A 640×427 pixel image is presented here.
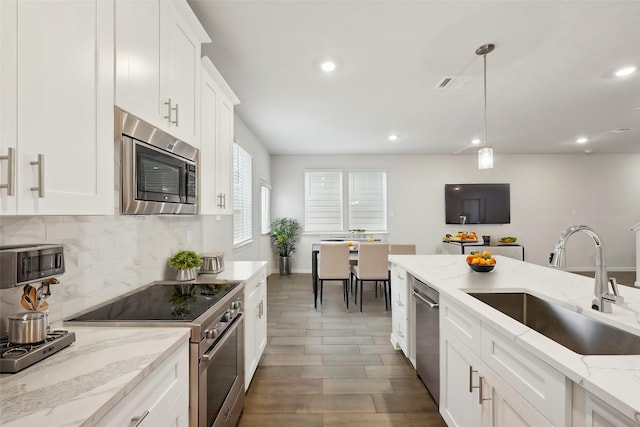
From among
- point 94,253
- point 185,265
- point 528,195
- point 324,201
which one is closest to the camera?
point 94,253

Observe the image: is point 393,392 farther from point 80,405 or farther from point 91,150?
point 91,150

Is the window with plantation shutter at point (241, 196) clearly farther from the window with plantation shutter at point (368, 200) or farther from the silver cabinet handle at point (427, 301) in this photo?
the window with plantation shutter at point (368, 200)

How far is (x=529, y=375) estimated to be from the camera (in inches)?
42.8

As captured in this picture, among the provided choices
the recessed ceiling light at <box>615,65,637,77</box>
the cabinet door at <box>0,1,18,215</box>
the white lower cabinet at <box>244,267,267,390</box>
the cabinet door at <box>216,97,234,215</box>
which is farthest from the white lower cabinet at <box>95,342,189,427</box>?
the recessed ceiling light at <box>615,65,637,77</box>

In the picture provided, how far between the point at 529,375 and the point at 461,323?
0.55 metres

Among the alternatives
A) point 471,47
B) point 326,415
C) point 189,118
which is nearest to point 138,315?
point 189,118

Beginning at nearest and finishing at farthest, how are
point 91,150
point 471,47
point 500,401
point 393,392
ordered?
point 91,150 → point 500,401 → point 393,392 → point 471,47

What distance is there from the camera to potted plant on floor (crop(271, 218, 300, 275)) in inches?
266

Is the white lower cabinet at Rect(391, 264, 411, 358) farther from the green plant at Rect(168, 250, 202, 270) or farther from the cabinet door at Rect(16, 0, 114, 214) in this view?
the cabinet door at Rect(16, 0, 114, 214)

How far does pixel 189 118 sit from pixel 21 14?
106 centimetres

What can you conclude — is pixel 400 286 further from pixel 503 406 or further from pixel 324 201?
pixel 324 201

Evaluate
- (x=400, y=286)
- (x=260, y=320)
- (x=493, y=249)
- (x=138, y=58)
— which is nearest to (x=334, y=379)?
(x=260, y=320)

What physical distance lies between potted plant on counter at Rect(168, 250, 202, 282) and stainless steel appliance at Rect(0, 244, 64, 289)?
3.47 ft

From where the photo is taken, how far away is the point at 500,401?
50.3 inches
